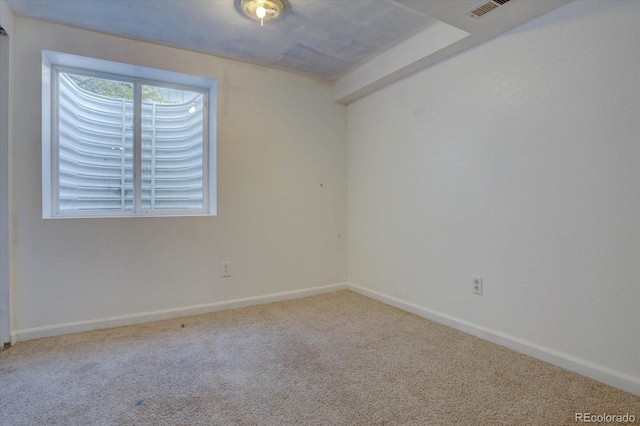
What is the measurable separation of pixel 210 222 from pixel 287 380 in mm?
1562

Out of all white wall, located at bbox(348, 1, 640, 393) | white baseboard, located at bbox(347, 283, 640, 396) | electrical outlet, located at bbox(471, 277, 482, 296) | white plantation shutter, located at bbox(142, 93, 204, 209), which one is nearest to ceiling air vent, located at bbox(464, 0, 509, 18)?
white wall, located at bbox(348, 1, 640, 393)

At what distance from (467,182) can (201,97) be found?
2377mm

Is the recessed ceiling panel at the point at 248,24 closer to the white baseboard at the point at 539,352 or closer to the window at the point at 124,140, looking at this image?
the window at the point at 124,140

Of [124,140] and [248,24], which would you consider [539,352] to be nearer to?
[248,24]

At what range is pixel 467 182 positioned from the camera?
2.29 m

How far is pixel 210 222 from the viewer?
110 inches

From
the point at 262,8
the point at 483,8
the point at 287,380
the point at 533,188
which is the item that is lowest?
the point at 287,380

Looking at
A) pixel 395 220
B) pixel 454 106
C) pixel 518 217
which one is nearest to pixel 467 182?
pixel 518 217

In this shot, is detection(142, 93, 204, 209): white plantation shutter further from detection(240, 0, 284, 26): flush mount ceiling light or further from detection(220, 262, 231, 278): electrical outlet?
detection(240, 0, 284, 26): flush mount ceiling light

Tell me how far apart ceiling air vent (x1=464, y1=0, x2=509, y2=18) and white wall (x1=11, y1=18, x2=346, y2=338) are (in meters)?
1.71

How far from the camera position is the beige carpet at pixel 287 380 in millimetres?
1397

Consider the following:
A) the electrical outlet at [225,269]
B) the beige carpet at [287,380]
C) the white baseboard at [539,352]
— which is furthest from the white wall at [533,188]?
the electrical outlet at [225,269]

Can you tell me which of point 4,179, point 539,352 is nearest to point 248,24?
point 4,179

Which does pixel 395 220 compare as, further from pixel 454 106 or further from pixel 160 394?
pixel 160 394
